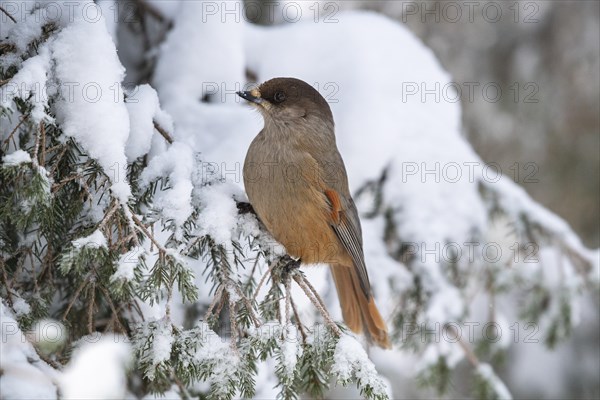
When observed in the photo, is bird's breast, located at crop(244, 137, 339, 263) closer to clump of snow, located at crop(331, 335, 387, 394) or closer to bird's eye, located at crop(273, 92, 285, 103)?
bird's eye, located at crop(273, 92, 285, 103)

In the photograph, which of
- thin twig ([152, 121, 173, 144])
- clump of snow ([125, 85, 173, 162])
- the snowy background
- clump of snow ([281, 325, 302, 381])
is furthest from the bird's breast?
clump of snow ([281, 325, 302, 381])

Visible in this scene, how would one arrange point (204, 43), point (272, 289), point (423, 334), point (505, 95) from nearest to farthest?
point (272, 289), point (204, 43), point (423, 334), point (505, 95)

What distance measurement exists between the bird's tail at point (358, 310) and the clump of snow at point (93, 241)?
1912 millimetres

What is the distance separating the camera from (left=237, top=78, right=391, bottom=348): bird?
3.19 meters

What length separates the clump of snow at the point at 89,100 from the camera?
229 cm

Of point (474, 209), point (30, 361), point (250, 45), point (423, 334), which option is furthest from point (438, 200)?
point (30, 361)

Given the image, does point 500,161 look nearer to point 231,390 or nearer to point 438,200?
point 438,200

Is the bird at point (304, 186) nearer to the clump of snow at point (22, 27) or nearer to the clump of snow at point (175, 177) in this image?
the clump of snow at point (175, 177)

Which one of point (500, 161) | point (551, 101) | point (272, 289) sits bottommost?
point (500, 161)

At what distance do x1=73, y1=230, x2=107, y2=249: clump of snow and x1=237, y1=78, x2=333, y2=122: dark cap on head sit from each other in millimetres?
1536

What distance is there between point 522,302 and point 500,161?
2659 mm

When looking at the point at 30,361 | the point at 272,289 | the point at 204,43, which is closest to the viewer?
the point at 30,361

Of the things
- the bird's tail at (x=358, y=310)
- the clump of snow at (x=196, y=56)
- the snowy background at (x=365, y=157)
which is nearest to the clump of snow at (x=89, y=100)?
the snowy background at (x=365, y=157)

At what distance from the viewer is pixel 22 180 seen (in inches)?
84.3
